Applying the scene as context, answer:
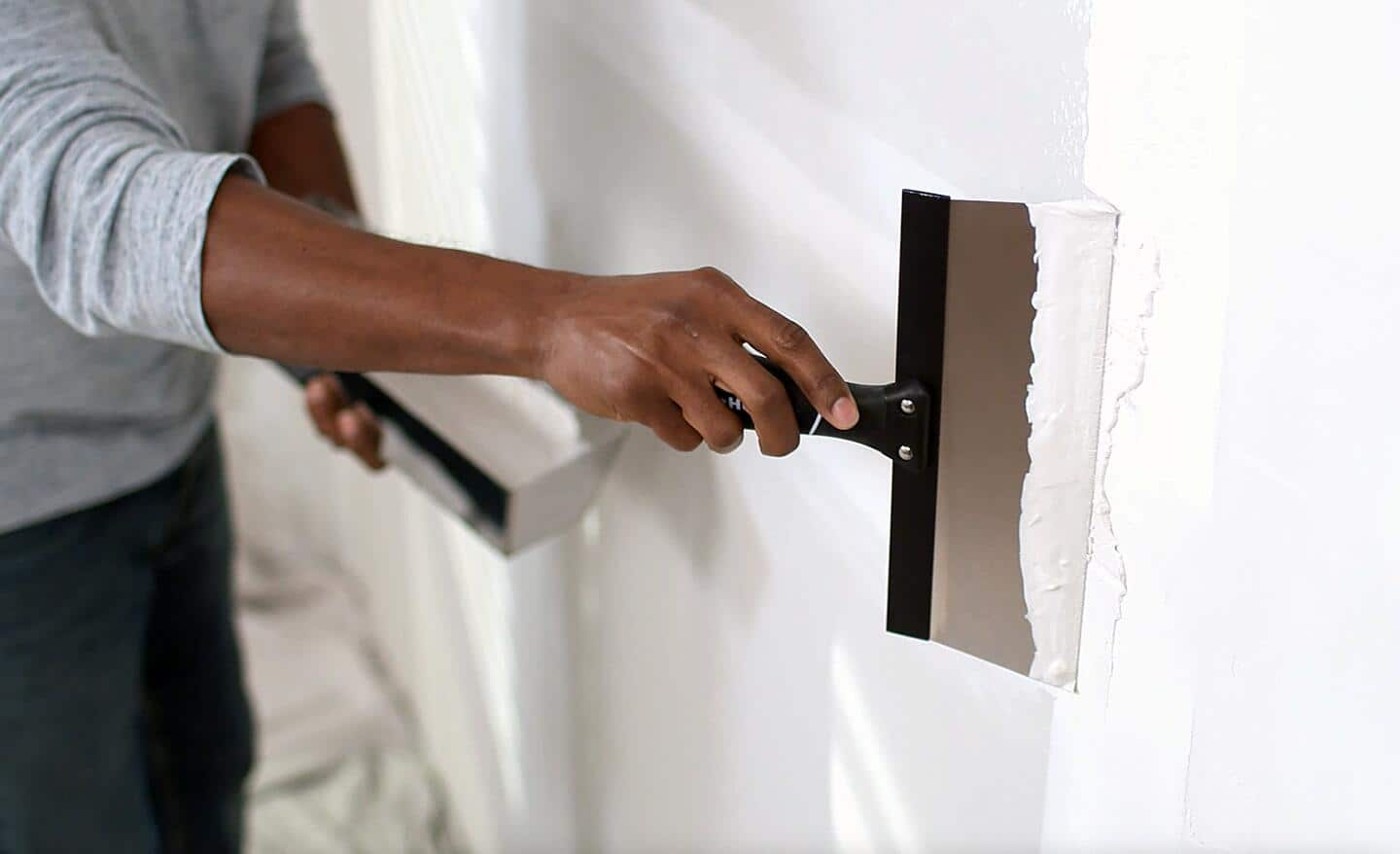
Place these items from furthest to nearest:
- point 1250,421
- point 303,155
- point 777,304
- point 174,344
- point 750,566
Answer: point 303,155, point 174,344, point 750,566, point 777,304, point 1250,421

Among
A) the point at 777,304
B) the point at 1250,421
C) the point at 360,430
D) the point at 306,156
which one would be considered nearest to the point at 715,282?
the point at 777,304

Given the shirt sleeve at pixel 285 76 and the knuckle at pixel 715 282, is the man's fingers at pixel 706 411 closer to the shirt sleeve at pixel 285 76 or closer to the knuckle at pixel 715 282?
the knuckle at pixel 715 282

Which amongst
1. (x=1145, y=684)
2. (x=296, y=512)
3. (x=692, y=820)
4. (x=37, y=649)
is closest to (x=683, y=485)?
(x=692, y=820)

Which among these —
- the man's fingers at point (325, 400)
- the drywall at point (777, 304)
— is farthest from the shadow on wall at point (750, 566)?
the man's fingers at point (325, 400)

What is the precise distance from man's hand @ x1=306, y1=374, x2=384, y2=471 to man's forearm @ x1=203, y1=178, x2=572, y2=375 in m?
0.39

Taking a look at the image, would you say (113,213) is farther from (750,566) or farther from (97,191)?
(750,566)

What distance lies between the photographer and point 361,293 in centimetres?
66

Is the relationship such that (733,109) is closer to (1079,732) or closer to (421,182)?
(1079,732)

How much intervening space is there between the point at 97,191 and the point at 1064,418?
51 centimetres

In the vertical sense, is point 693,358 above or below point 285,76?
below

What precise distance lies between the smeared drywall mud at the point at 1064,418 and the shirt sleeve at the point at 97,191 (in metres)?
0.43

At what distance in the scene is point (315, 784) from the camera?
77.6 inches

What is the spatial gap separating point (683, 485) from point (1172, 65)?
532mm

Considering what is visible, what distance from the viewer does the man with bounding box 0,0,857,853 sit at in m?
0.62
